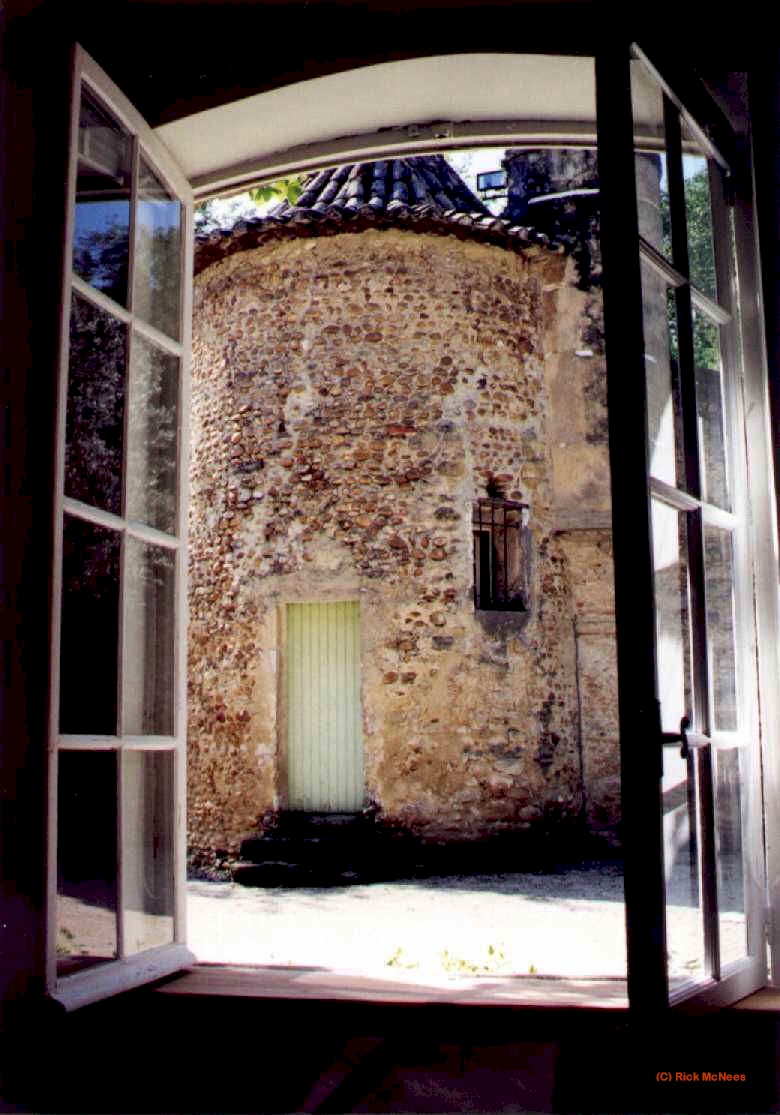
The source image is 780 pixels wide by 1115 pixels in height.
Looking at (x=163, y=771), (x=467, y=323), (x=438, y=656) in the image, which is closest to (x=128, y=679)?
(x=163, y=771)

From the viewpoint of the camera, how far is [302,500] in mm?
9258

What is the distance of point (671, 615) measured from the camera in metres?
2.19

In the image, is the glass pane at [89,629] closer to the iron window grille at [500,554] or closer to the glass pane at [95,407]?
the glass pane at [95,407]

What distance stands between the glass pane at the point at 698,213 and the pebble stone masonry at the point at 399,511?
6524 mm

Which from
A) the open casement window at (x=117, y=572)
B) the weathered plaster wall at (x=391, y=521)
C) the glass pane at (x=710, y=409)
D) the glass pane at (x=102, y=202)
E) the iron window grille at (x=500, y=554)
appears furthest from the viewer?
the iron window grille at (x=500, y=554)

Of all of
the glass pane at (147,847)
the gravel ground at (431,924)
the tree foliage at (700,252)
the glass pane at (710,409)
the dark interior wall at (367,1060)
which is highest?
the tree foliage at (700,252)

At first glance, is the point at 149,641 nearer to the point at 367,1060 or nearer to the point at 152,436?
the point at 152,436

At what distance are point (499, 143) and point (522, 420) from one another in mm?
6513

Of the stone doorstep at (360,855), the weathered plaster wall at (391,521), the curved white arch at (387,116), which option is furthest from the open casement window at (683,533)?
the weathered plaster wall at (391,521)

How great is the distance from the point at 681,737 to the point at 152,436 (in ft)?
5.44

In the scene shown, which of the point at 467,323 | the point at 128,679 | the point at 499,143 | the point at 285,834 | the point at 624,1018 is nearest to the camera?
the point at 624,1018

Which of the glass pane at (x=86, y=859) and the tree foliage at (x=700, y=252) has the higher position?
the tree foliage at (x=700, y=252)

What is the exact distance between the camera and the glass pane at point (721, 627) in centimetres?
235

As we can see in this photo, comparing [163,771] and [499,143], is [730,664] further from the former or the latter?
[499,143]
